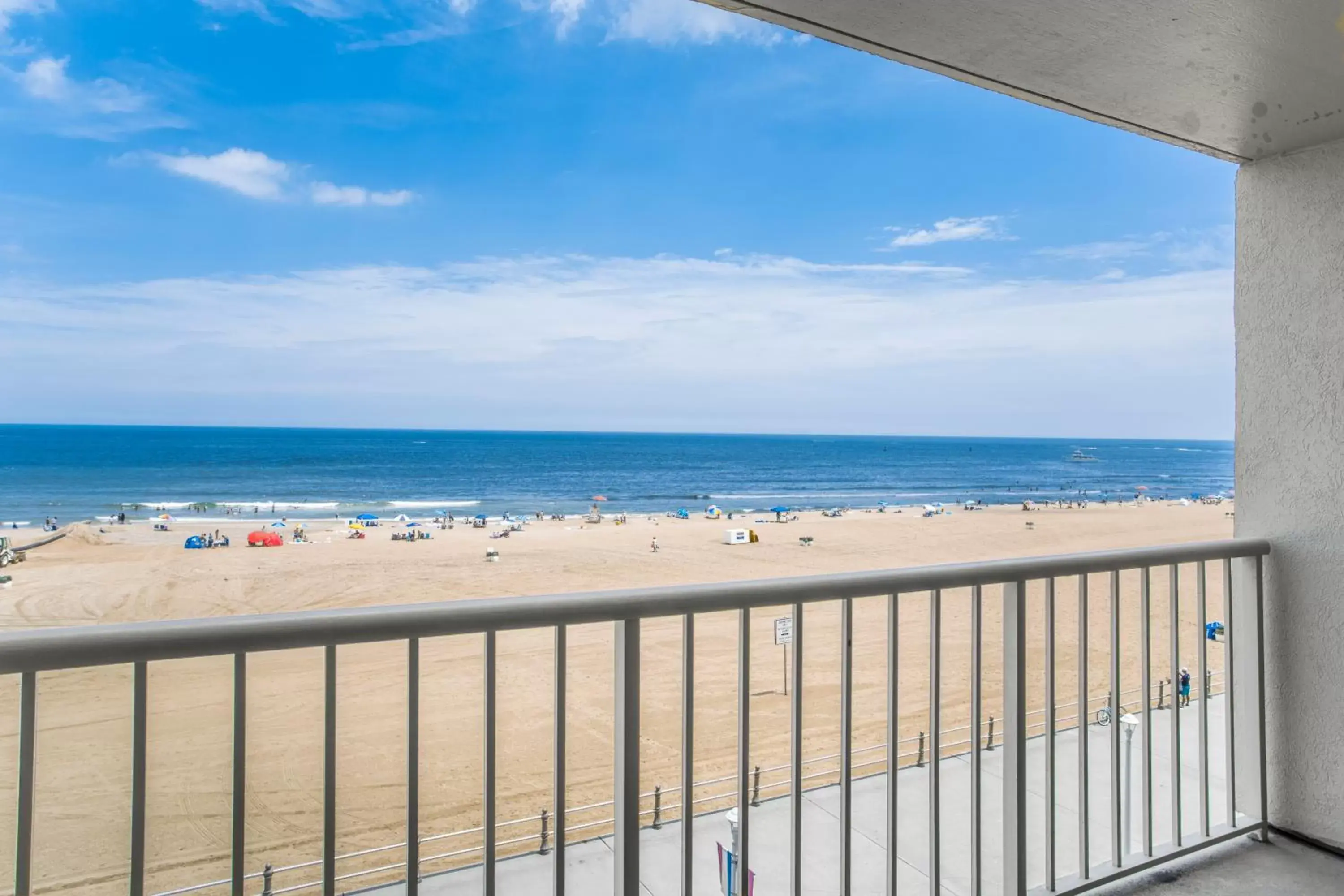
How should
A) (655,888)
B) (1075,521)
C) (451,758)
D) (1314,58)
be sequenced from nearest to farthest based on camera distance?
(1314,58)
(655,888)
(451,758)
(1075,521)

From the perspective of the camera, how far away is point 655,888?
2.80 metres

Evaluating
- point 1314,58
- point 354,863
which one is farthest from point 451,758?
point 1314,58

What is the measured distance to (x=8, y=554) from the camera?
12.4m

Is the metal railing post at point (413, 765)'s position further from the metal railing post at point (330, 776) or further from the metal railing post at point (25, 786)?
the metal railing post at point (25, 786)

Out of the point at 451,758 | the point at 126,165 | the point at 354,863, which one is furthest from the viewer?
the point at 126,165

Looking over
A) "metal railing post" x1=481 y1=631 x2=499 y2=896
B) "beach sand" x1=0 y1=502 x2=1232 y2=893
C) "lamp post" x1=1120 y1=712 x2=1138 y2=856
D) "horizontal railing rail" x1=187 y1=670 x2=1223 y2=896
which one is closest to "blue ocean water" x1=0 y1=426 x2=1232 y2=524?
"beach sand" x1=0 y1=502 x2=1232 y2=893

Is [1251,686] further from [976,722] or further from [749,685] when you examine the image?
[749,685]

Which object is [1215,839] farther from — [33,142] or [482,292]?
[33,142]

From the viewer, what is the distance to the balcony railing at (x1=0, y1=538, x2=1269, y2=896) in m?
0.89

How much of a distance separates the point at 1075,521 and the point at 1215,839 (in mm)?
20992

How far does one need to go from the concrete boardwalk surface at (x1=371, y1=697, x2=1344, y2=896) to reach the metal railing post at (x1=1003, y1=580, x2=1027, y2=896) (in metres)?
0.70

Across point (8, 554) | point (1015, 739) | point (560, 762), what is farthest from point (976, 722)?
point (8, 554)

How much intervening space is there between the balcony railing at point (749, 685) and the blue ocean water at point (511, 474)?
22447 mm

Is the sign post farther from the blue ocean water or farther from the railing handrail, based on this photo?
the blue ocean water
